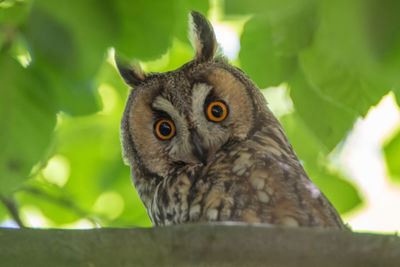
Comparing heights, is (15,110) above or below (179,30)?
below

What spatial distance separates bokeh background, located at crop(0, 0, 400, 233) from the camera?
0.88m

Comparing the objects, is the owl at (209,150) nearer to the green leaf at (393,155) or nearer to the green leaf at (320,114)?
the green leaf at (320,114)

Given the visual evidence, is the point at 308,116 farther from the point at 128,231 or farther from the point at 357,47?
the point at 357,47

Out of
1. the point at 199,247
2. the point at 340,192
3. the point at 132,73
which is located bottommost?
the point at 199,247

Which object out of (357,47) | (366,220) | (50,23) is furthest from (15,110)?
(366,220)

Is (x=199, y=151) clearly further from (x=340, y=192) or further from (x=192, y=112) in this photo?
(x=340, y=192)

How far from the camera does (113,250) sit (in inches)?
54.4

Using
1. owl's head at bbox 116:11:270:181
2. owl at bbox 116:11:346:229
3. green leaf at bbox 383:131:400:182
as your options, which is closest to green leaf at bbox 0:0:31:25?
owl at bbox 116:11:346:229

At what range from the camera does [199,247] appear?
137 centimetres

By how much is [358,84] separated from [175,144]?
1.14 meters

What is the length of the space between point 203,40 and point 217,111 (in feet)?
1.64

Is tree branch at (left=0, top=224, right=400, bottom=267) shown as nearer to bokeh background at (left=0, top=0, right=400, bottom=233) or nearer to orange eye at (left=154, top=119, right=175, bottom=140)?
bokeh background at (left=0, top=0, right=400, bottom=233)

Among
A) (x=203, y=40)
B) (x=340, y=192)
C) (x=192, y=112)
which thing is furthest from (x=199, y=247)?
(x=340, y=192)

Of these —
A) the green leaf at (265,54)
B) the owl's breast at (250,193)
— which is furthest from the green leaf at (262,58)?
the owl's breast at (250,193)
